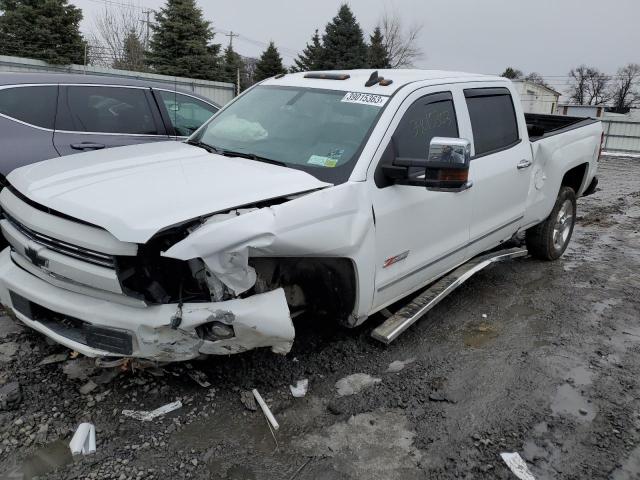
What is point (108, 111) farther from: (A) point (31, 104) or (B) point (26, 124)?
(B) point (26, 124)

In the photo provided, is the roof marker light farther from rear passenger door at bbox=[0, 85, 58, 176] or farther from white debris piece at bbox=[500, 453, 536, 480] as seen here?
white debris piece at bbox=[500, 453, 536, 480]

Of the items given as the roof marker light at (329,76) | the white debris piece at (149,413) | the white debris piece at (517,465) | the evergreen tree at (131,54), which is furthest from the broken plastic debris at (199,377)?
the evergreen tree at (131,54)

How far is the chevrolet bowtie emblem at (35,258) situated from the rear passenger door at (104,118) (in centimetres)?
211

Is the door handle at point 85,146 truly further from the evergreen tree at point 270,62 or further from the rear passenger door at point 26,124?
the evergreen tree at point 270,62

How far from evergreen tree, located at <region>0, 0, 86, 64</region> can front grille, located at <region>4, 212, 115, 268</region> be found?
26699mm

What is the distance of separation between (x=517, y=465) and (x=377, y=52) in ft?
155

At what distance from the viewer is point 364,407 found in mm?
3004

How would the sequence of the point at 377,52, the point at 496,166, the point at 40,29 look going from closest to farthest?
1. the point at 496,166
2. the point at 40,29
3. the point at 377,52

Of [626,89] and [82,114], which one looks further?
[626,89]

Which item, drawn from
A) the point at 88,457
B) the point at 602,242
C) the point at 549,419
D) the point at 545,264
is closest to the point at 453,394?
the point at 549,419

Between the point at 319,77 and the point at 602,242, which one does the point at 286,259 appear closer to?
the point at 319,77

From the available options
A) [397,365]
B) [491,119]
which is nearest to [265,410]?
[397,365]

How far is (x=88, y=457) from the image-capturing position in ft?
8.20

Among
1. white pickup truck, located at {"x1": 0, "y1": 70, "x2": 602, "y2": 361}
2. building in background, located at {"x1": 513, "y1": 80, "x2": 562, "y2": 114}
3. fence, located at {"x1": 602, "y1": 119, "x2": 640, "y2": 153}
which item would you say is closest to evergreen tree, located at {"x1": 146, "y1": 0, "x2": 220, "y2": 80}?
fence, located at {"x1": 602, "y1": 119, "x2": 640, "y2": 153}
